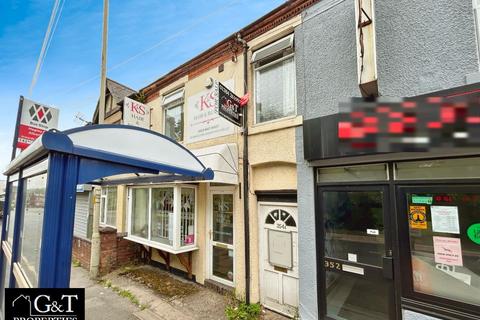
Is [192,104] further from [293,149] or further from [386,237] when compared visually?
[386,237]

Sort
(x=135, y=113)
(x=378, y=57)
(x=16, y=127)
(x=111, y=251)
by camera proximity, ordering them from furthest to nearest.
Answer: (x=135, y=113) < (x=111, y=251) < (x=16, y=127) < (x=378, y=57)

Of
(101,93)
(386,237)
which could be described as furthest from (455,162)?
(101,93)

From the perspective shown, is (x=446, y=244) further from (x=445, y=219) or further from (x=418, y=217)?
(x=418, y=217)

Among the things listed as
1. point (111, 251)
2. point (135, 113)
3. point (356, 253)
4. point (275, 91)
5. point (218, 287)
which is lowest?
point (218, 287)

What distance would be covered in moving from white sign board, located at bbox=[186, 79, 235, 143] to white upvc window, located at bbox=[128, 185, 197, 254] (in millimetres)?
1478

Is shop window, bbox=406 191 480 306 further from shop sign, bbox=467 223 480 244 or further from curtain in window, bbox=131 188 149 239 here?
curtain in window, bbox=131 188 149 239

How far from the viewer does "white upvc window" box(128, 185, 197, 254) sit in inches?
253

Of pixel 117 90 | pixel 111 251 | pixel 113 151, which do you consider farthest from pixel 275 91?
pixel 117 90

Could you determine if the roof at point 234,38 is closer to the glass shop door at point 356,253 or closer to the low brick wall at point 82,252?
the glass shop door at point 356,253

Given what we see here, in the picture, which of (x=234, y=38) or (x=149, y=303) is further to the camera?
(x=234, y=38)

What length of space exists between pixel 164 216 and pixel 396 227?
564 cm

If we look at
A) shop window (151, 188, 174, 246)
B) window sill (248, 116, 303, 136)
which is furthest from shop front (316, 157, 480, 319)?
shop window (151, 188, 174, 246)

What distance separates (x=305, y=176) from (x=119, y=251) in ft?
21.9

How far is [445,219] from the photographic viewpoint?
3.28m
